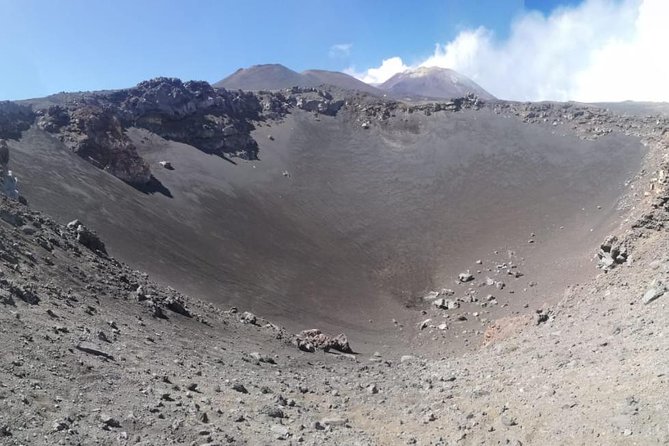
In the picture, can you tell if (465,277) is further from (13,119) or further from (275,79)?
(275,79)

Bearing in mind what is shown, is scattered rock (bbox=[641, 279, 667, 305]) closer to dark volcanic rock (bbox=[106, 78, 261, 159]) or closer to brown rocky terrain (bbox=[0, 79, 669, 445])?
brown rocky terrain (bbox=[0, 79, 669, 445])

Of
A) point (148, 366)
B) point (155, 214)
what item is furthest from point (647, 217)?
point (155, 214)

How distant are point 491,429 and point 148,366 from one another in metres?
6.35

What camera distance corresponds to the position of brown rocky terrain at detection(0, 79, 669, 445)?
8.29 m

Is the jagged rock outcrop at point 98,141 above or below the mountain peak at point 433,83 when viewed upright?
below

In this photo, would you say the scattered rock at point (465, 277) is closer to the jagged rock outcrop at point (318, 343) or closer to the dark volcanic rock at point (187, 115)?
the jagged rock outcrop at point (318, 343)

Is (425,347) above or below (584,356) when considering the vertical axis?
below

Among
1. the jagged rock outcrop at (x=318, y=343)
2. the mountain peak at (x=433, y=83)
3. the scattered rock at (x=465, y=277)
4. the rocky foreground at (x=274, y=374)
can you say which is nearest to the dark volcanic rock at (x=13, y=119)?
the rocky foreground at (x=274, y=374)

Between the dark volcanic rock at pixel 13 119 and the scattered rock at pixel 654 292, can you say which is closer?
the scattered rock at pixel 654 292

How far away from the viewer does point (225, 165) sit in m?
47.3

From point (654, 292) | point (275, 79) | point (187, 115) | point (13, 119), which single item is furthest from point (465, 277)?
point (275, 79)

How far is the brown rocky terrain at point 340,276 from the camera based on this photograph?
8.29m

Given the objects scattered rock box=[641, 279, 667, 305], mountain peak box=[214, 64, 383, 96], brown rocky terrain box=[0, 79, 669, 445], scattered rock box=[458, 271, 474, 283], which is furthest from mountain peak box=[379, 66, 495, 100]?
scattered rock box=[641, 279, 667, 305]

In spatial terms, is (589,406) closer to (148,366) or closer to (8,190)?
(148,366)
